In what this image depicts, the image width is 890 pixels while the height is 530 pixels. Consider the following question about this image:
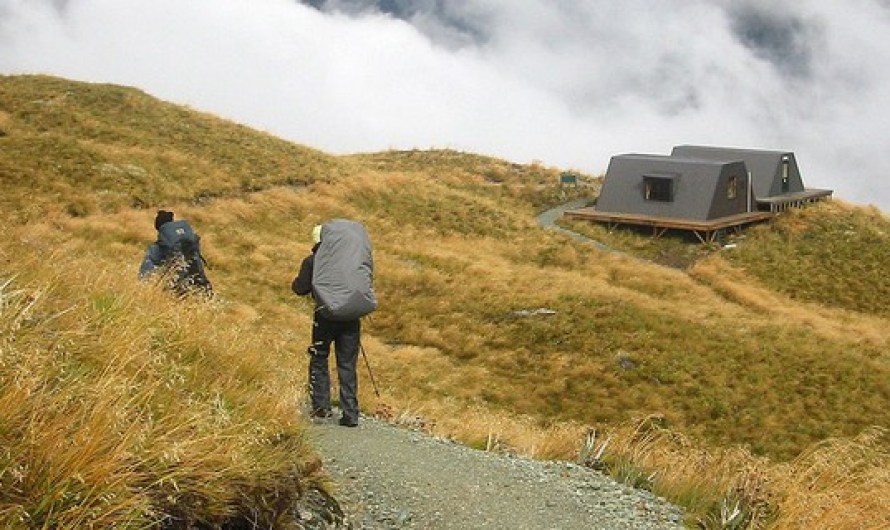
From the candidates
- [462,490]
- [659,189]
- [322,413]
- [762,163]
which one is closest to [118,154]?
[659,189]

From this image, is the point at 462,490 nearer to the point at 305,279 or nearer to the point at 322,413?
the point at 322,413

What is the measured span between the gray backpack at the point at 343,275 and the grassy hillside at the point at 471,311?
77 cm

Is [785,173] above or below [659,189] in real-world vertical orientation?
above

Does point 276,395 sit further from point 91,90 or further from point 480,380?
point 91,90

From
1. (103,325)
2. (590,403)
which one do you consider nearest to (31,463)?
(103,325)

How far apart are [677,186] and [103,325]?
48.1 metres

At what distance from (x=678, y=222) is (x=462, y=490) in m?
43.5

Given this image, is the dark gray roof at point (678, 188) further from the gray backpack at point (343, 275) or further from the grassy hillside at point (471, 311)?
the gray backpack at point (343, 275)

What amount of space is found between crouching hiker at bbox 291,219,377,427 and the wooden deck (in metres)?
41.3

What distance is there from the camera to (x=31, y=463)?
3.91 m

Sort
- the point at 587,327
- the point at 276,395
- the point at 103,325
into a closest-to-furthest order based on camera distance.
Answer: the point at 103,325, the point at 276,395, the point at 587,327

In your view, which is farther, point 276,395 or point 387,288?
point 387,288

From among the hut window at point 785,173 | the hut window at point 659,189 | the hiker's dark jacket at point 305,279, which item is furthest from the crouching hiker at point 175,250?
the hut window at point 785,173

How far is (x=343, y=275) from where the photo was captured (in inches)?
342
